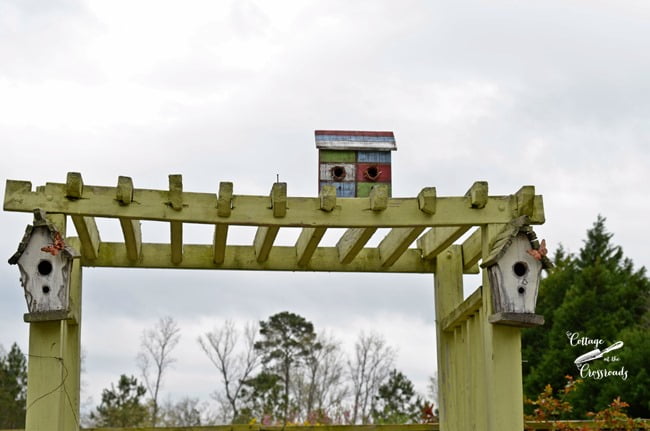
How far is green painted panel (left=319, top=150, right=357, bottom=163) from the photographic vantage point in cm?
573

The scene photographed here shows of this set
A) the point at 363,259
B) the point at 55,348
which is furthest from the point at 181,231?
the point at 363,259

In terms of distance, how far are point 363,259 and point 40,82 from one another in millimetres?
4710

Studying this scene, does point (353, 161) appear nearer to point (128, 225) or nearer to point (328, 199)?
point (328, 199)

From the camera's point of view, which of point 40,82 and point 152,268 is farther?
point 40,82

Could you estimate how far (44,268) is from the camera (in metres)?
4.87

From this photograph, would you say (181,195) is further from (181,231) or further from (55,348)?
(55,348)

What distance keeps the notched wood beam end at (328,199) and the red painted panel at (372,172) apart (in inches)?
23.7

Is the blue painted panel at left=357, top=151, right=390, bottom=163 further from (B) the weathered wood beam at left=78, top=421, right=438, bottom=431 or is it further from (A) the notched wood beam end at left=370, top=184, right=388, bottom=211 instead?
(B) the weathered wood beam at left=78, top=421, right=438, bottom=431

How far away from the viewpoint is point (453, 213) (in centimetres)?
523

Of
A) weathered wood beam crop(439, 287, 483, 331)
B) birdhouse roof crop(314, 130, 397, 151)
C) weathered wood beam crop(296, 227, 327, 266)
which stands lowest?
weathered wood beam crop(439, 287, 483, 331)

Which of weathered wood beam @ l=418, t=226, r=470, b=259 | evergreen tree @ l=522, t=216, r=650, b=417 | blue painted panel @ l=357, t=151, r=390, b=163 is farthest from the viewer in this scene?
evergreen tree @ l=522, t=216, r=650, b=417

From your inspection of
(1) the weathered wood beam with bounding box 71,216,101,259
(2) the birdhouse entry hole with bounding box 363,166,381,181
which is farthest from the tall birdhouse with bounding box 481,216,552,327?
(1) the weathered wood beam with bounding box 71,216,101,259

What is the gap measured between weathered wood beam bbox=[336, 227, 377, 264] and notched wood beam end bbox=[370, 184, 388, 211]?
0.16 m

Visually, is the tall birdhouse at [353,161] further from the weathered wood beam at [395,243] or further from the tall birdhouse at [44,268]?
the tall birdhouse at [44,268]
